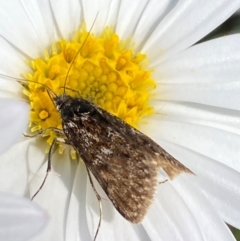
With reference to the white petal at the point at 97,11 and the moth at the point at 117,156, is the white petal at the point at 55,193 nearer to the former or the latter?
the moth at the point at 117,156

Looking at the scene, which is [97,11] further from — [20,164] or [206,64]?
[20,164]

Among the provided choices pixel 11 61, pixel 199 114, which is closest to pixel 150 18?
pixel 199 114

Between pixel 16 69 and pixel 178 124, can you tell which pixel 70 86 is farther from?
pixel 178 124

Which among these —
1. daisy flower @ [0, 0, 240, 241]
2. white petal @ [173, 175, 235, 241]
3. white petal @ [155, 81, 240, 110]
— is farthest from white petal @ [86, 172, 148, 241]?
white petal @ [155, 81, 240, 110]

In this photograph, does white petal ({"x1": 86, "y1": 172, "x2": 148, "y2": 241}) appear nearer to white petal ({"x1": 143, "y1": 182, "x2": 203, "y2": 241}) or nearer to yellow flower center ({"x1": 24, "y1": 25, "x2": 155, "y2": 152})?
white petal ({"x1": 143, "y1": 182, "x2": 203, "y2": 241})

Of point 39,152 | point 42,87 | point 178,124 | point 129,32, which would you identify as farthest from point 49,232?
point 129,32

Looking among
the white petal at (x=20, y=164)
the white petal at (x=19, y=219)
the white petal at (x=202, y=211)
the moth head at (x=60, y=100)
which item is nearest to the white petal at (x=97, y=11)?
the moth head at (x=60, y=100)

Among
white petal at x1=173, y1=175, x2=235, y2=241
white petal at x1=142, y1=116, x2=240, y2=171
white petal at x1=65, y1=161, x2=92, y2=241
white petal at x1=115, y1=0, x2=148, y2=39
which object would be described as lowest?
white petal at x1=65, y1=161, x2=92, y2=241
